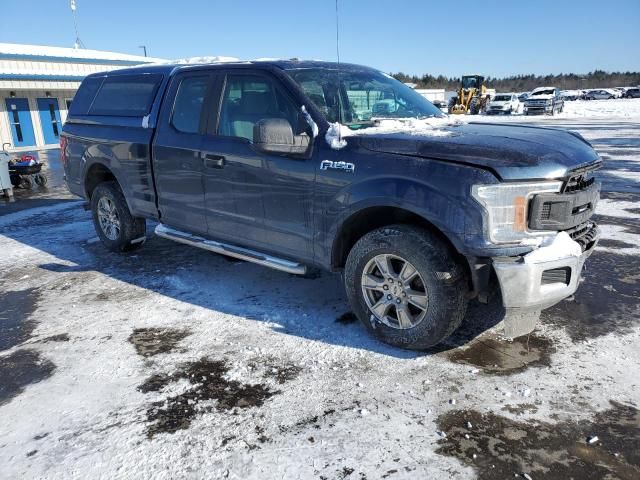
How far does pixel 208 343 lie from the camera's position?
12.3 feet

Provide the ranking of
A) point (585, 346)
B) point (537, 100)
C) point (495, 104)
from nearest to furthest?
point (585, 346)
point (537, 100)
point (495, 104)

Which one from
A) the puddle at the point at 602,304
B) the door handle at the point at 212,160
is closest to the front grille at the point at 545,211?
the puddle at the point at 602,304

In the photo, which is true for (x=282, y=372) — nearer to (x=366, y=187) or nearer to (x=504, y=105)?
(x=366, y=187)

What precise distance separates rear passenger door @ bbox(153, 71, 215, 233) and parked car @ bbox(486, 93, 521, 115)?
123 ft

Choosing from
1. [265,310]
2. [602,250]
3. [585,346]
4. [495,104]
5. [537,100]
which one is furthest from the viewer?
[495,104]

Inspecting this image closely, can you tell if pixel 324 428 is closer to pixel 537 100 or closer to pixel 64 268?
pixel 64 268

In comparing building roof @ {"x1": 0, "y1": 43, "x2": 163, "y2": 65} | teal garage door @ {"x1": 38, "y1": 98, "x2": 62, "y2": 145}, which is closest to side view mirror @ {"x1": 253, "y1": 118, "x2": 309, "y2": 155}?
building roof @ {"x1": 0, "y1": 43, "x2": 163, "y2": 65}

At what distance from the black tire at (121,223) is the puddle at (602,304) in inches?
175

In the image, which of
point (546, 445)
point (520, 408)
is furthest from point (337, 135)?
point (546, 445)

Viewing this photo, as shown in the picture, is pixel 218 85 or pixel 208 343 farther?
pixel 218 85

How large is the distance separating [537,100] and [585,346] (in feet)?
120

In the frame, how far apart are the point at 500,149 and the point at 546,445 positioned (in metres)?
1.67

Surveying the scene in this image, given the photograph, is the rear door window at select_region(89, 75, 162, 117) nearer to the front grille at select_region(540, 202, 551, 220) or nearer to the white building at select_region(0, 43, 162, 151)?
the front grille at select_region(540, 202, 551, 220)

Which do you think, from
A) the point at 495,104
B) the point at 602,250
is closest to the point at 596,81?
the point at 495,104
